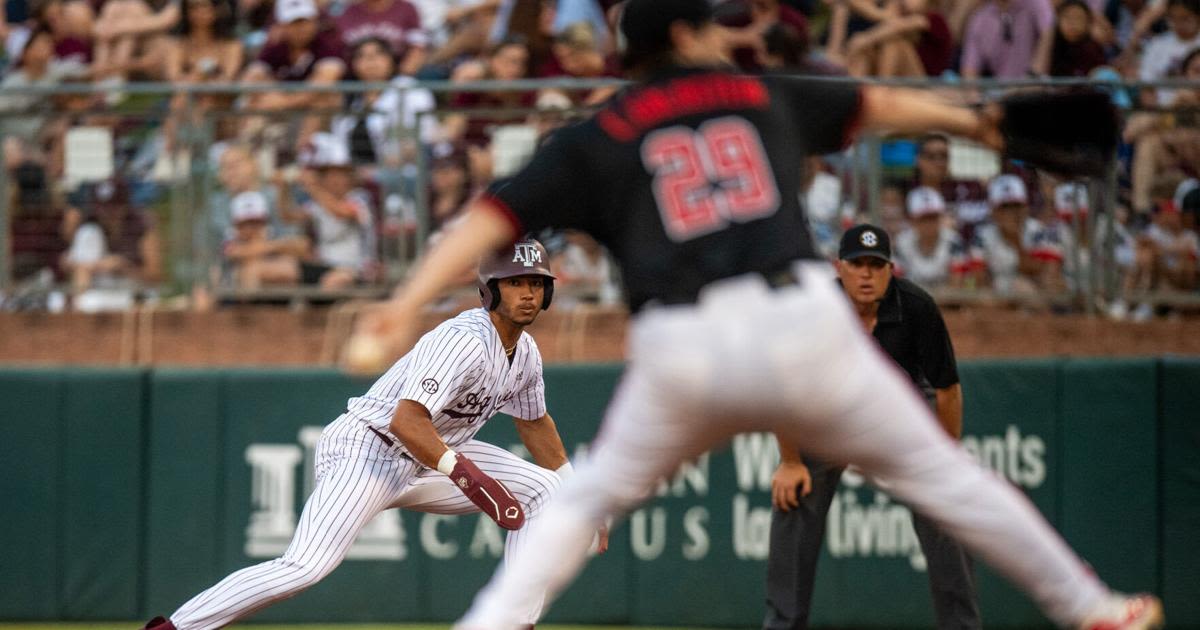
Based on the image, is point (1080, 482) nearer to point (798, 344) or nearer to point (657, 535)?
point (657, 535)

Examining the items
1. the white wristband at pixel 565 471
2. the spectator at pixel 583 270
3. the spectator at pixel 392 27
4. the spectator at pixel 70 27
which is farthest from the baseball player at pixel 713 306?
the spectator at pixel 70 27

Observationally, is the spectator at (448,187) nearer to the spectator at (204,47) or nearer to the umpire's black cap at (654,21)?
the spectator at (204,47)

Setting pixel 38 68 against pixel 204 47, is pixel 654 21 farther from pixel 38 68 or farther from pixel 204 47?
pixel 38 68

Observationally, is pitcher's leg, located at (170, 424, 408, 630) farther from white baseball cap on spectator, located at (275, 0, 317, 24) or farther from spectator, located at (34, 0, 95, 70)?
spectator, located at (34, 0, 95, 70)

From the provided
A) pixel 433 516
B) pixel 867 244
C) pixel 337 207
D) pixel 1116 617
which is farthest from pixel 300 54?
pixel 1116 617

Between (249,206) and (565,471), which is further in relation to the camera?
(249,206)

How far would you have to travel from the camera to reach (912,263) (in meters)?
9.97

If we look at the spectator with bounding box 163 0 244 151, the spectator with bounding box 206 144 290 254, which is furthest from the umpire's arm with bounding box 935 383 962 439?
the spectator with bounding box 163 0 244 151

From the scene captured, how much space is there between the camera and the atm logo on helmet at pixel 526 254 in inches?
249

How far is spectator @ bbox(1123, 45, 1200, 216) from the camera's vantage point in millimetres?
10031

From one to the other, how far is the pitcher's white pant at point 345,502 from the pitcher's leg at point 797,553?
3.72 feet

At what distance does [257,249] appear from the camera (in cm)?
1002

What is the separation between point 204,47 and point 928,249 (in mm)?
5265

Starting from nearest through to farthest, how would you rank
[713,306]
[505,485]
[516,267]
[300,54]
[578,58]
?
1. [713,306]
2. [516,267]
3. [505,485]
4. [578,58]
5. [300,54]
